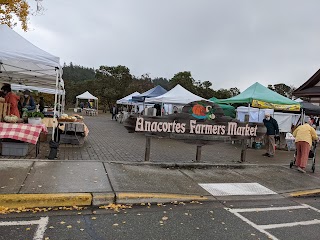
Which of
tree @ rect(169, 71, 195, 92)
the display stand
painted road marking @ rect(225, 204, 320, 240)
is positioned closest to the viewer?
painted road marking @ rect(225, 204, 320, 240)

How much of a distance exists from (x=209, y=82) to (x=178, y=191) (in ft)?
152

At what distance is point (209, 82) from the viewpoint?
1986 inches

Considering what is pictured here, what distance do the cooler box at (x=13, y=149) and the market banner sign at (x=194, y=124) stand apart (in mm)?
2753

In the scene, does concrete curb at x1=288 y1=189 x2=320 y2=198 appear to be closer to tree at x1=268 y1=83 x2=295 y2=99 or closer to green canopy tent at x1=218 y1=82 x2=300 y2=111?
green canopy tent at x1=218 y1=82 x2=300 y2=111

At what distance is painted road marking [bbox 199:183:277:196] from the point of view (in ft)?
19.5

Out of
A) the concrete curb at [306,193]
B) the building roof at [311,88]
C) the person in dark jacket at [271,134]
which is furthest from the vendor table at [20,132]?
the building roof at [311,88]

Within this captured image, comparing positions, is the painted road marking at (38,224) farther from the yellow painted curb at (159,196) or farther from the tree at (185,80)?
the tree at (185,80)

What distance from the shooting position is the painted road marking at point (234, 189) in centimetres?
595

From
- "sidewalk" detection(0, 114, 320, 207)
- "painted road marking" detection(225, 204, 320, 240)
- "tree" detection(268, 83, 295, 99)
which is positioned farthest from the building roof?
"tree" detection(268, 83, 295, 99)

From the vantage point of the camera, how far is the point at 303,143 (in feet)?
27.2

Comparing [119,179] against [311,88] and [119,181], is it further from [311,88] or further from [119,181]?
[311,88]

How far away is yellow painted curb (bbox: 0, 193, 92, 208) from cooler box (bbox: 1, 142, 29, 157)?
10.2 feet

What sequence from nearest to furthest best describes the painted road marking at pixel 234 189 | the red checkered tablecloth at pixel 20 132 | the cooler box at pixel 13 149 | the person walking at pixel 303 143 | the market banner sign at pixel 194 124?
the painted road marking at pixel 234 189 → the red checkered tablecloth at pixel 20 132 → the cooler box at pixel 13 149 → the market banner sign at pixel 194 124 → the person walking at pixel 303 143

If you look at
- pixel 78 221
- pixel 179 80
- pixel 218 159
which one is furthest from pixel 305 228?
pixel 179 80
